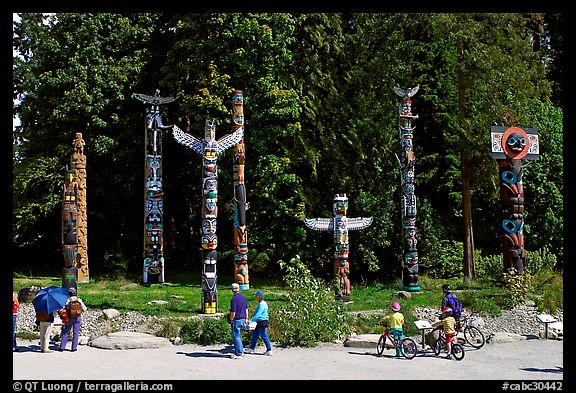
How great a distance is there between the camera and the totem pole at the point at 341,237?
16.4 m

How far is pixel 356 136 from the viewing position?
893 inches

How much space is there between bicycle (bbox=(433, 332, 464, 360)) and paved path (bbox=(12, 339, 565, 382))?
0.13 metres

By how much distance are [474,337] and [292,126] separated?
11.0 metres

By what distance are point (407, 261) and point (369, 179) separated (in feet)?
17.5

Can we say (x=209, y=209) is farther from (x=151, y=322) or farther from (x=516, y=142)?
(x=516, y=142)

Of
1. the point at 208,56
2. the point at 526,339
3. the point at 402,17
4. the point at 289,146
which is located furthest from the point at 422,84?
the point at 526,339

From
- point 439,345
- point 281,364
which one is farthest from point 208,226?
point 439,345

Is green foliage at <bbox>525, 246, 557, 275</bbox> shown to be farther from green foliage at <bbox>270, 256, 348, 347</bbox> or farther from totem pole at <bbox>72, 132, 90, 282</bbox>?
totem pole at <bbox>72, 132, 90, 282</bbox>

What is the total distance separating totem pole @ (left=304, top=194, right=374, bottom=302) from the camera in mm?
16406

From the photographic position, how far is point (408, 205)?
18.8 m

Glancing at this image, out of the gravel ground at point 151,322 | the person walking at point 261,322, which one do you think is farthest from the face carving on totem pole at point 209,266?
the person walking at point 261,322

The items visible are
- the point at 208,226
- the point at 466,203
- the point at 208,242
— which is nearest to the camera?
the point at 208,242

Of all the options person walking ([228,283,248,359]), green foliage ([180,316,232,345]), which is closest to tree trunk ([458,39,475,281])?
green foliage ([180,316,232,345])

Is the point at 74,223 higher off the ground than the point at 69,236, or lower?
higher
